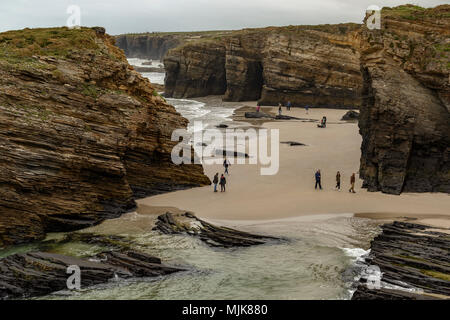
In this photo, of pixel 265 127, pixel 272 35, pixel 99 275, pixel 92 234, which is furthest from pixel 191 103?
pixel 99 275

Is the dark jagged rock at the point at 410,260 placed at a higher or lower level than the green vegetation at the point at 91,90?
lower

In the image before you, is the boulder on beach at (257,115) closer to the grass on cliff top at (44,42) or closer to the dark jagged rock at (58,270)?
the grass on cliff top at (44,42)

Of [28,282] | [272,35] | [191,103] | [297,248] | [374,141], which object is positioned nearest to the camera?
[28,282]

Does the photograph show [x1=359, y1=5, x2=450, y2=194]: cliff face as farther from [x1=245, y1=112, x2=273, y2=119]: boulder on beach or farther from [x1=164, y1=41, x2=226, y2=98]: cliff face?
[x1=164, y1=41, x2=226, y2=98]: cliff face

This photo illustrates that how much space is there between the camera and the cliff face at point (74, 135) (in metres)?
19.2

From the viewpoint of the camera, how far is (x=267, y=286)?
593 inches

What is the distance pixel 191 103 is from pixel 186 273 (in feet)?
176

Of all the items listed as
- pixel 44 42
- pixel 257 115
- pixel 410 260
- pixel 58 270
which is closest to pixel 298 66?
pixel 257 115

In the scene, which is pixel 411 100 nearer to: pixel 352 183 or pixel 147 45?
pixel 352 183

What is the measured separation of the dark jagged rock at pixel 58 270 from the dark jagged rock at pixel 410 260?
6.85m

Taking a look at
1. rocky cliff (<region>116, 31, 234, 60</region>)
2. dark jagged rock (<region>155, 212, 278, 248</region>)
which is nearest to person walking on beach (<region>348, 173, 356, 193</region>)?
dark jagged rock (<region>155, 212, 278, 248</region>)

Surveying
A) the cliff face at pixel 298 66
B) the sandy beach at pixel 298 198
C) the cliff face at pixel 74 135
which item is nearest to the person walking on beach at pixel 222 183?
the sandy beach at pixel 298 198

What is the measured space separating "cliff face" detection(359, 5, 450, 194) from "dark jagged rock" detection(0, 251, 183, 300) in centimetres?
1426

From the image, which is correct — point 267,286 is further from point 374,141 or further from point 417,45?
point 417,45
